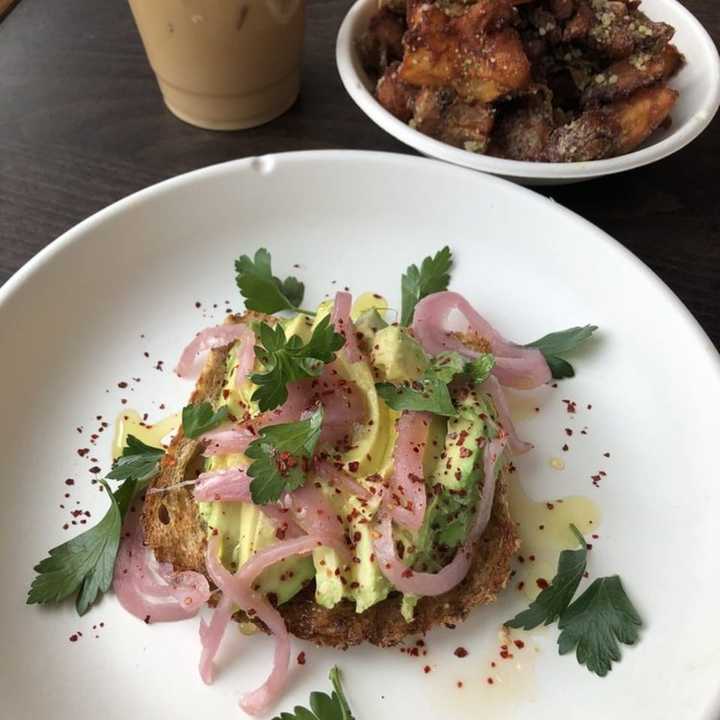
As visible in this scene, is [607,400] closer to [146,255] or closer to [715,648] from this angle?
[715,648]

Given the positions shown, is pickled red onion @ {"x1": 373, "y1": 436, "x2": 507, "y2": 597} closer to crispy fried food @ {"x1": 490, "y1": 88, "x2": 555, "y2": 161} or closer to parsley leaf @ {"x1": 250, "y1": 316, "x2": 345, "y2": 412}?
parsley leaf @ {"x1": 250, "y1": 316, "x2": 345, "y2": 412}

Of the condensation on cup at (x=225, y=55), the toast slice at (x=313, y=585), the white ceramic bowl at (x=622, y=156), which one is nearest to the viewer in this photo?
the toast slice at (x=313, y=585)

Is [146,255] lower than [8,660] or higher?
higher

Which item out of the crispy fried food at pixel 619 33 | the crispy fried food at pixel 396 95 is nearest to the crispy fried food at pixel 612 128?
the crispy fried food at pixel 619 33

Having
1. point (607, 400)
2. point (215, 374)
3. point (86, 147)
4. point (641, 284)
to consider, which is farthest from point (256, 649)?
point (86, 147)

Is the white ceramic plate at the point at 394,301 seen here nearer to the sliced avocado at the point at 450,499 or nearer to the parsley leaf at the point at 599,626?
the parsley leaf at the point at 599,626

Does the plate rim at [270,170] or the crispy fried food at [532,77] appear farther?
the crispy fried food at [532,77]
